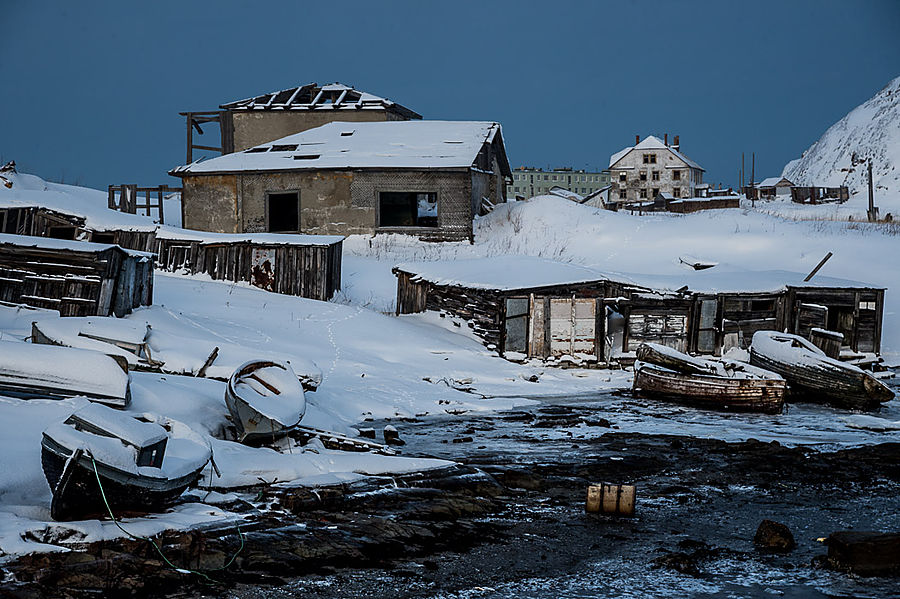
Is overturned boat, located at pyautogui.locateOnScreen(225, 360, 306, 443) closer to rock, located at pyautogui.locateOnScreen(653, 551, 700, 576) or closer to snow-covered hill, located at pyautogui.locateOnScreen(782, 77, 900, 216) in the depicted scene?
rock, located at pyautogui.locateOnScreen(653, 551, 700, 576)

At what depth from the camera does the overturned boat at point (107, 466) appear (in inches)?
305

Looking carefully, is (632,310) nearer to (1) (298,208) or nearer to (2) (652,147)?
(1) (298,208)

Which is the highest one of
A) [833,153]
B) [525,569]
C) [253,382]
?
[833,153]

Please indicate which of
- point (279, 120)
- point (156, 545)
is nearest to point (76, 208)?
point (279, 120)

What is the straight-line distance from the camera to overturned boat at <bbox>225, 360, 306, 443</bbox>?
11.8 metres

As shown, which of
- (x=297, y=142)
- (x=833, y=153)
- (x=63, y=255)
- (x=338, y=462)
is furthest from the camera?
(x=833, y=153)

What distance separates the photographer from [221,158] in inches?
1367

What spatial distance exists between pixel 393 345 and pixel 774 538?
42.4ft

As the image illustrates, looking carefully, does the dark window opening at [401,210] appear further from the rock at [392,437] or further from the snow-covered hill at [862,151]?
the snow-covered hill at [862,151]

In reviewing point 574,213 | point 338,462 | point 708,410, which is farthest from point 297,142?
point 338,462

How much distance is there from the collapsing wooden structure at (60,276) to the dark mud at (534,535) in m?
8.25

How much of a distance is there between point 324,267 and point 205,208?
1120 centimetres

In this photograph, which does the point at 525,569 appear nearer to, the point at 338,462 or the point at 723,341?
the point at 338,462

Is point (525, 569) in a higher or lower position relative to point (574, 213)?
lower
